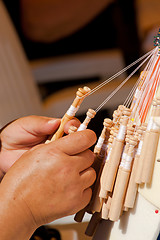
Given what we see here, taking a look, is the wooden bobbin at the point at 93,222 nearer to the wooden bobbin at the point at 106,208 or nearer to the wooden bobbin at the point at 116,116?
the wooden bobbin at the point at 106,208

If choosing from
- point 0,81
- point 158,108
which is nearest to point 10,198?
point 158,108

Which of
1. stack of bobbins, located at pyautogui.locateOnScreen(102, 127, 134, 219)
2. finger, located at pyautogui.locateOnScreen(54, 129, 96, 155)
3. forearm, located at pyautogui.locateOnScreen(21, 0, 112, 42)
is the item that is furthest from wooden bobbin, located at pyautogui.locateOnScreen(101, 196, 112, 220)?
forearm, located at pyautogui.locateOnScreen(21, 0, 112, 42)

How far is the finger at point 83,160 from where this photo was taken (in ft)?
1.95

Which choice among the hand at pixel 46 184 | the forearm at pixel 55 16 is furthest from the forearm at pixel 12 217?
the forearm at pixel 55 16

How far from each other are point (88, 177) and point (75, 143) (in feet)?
0.22

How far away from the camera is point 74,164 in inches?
23.2

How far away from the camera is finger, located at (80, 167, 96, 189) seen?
599mm

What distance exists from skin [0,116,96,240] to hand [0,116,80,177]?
104 mm

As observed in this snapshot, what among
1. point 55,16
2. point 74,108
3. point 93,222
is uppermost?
point 55,16

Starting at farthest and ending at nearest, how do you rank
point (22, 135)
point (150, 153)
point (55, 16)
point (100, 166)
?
point (55, 16)
point (22, 135)
point (100, 166)
point (150, 153)

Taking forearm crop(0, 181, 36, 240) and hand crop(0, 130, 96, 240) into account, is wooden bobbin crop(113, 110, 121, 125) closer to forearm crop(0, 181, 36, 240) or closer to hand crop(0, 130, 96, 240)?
hand crop(0, 130, 96, 240)

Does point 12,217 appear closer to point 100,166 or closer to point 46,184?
point 46,184

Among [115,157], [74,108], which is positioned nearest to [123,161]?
[115,157]

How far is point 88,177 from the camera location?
0.60 metres
